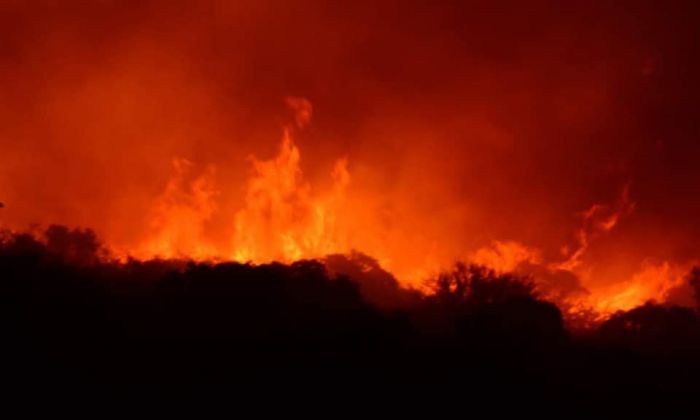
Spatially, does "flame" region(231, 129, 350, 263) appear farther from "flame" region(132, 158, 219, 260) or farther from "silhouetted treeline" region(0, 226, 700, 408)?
"silhouetted treeline" region(0, 226, 700, 408)

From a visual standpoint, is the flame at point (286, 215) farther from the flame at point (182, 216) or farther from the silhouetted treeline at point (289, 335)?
the silhouetted treeline at point (289, 335)

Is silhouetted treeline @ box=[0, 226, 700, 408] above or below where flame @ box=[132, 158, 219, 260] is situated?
below

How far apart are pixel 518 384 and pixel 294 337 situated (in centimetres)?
816

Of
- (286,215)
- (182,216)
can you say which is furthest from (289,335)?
(182,216)

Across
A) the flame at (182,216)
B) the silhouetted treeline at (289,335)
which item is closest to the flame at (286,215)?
the flame at (182,216)

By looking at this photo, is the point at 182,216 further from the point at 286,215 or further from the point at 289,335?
the point at 289,335

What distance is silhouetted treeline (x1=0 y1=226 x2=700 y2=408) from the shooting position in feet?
96.2

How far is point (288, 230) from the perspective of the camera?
1526 inches

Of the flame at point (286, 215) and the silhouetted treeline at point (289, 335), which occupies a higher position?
the flame at point (286, 215)

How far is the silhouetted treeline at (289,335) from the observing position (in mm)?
29312

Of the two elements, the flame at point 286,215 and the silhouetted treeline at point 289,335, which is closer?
the silhouetted treeline at point 289,335

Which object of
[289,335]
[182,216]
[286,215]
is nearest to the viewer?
[289,335]

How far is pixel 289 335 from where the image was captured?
101 ft

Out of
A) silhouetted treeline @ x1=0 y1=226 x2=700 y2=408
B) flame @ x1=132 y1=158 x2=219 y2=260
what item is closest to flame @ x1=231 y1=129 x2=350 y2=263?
flame @ x1=132 y1=158 x2=219 y2=260
